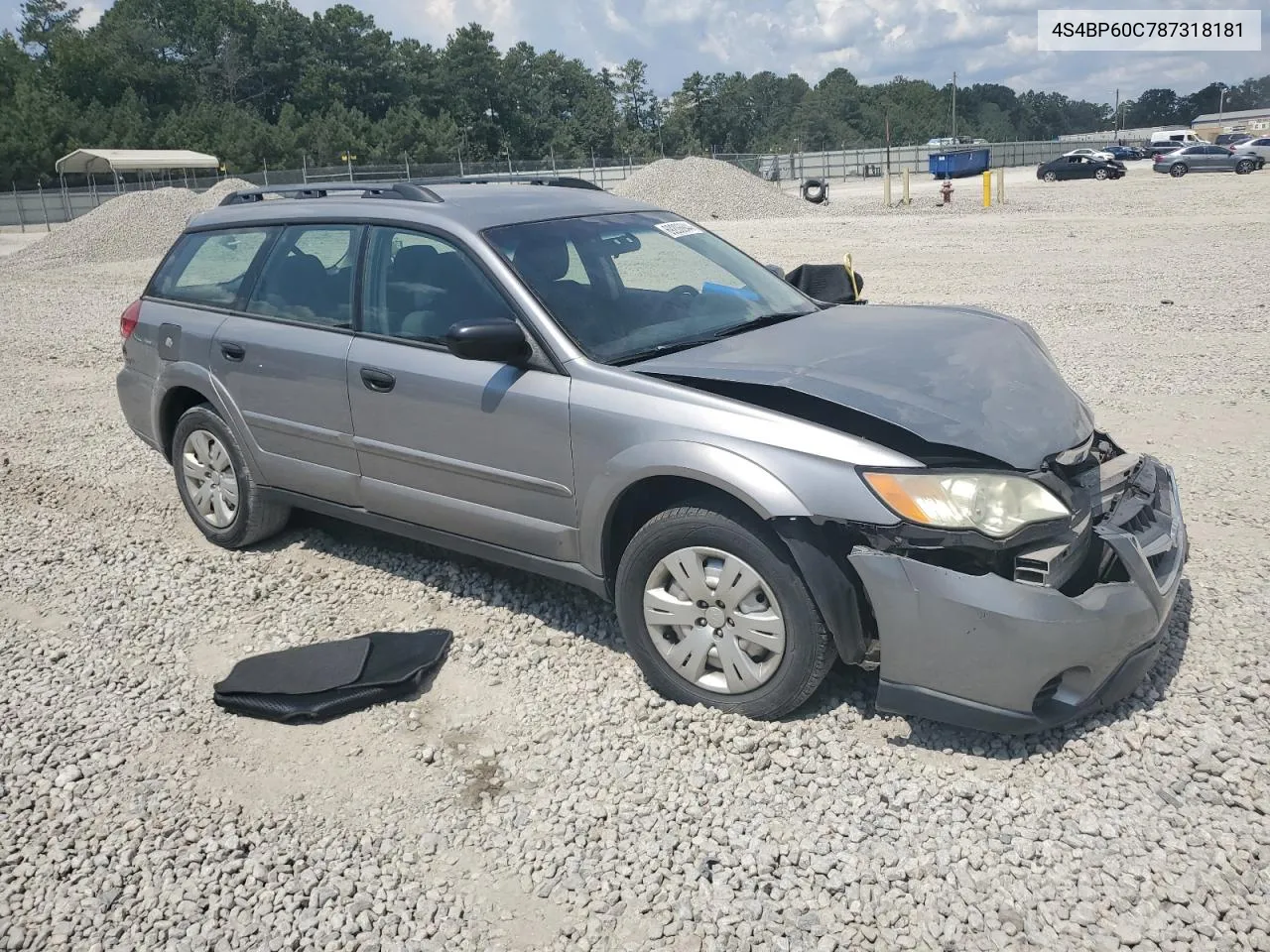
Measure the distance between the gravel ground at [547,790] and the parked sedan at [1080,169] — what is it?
46228 millimetres

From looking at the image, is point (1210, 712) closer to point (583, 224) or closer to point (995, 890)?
point (995, 890)

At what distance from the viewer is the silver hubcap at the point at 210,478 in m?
5.69

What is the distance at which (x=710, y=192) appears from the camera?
115ft

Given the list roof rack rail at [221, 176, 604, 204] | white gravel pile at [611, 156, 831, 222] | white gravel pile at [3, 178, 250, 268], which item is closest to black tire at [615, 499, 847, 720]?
roof rack rail at [221, 176, 604, 204]

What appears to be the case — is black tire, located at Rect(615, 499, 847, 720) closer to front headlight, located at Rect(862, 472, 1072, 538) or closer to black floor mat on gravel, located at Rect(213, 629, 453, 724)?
front headlight, located at Rect(862, 472, 1072, 538)

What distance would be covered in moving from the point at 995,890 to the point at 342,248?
3.91 meters

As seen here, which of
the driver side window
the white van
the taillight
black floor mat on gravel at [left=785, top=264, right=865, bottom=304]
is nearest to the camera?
the driver side window

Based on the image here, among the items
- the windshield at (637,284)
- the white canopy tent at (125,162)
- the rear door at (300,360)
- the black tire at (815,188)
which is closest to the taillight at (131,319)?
the rear door at (300,360)

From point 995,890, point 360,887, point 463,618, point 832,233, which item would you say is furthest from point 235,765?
point 832,233

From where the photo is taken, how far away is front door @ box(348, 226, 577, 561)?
4160 mm

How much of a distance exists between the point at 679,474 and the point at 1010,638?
120 cm

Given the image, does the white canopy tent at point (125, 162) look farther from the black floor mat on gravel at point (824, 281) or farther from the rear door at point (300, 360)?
the black floor mat on gravel at point (824, 281)

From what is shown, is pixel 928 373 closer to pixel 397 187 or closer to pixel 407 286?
pixel 407 286

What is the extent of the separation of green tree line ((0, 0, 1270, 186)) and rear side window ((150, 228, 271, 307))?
68.8 m
